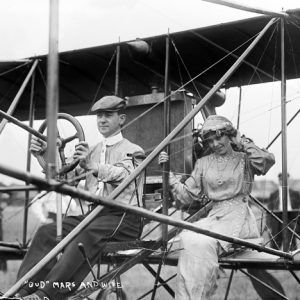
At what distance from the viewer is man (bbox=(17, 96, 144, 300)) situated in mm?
5148

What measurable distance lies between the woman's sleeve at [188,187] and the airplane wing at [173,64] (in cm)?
96

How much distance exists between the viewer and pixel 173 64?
6938mm

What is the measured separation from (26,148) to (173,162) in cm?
170

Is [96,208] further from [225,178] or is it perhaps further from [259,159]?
[259,159]

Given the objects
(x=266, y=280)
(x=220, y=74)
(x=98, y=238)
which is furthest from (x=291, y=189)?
(x=98, y=238)

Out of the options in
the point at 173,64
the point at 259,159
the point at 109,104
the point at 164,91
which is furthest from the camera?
the point at 173,64

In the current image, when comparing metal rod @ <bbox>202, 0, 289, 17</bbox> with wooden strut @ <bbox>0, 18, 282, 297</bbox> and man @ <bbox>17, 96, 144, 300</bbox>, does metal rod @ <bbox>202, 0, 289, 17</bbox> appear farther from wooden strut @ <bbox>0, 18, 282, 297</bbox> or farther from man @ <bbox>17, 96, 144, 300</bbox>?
man @ <bbox>17, 96, 144, 300</bbox>

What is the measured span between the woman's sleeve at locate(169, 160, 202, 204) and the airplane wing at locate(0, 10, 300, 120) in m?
0.96

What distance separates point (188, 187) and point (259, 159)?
66 centimetres

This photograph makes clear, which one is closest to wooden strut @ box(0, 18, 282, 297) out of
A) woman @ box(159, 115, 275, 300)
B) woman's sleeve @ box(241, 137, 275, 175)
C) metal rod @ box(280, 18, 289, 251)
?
metal rod @ box(280, 18, 289, 251)

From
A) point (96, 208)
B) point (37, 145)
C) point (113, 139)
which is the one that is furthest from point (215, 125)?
point (96, 208)

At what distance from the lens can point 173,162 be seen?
6.65 m

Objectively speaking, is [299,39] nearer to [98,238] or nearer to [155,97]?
[155,97]

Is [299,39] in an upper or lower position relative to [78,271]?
upper
